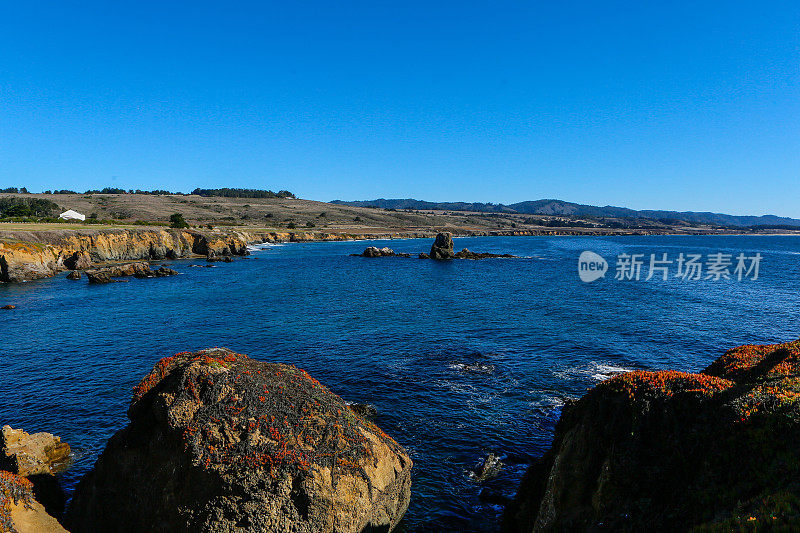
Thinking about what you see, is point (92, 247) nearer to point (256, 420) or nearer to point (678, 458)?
point (256, 420)

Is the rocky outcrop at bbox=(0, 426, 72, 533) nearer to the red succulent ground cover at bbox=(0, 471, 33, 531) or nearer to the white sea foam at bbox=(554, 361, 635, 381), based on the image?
the red succulent ground cover at bbox=(0, 471, 33, 531)

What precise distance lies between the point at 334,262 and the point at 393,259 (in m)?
17.6

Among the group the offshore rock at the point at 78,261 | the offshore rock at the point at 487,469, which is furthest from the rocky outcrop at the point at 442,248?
the offshore rock at the point at 487,469

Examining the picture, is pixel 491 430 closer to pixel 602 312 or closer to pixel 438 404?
pixel 438 404

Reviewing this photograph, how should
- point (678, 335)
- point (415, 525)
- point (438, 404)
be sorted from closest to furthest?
point (415, 525) → point (438, 404) → point (678, 335)

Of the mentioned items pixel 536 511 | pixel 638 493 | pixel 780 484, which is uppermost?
pixel 780 484

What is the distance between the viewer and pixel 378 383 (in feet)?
101

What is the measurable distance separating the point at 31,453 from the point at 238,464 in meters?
12.1

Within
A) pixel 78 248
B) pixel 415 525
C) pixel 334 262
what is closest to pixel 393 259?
pixel 334 262

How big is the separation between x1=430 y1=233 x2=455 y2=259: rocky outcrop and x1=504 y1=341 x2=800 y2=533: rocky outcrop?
10666cm

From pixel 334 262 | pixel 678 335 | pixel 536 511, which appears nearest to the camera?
pixel 536 511

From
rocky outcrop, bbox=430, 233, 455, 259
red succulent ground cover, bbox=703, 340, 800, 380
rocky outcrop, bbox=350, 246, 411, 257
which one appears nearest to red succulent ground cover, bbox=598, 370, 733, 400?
red succulent ground cover, bbox=703, 340, 800, 380

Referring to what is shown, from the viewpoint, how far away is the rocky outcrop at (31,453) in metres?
18.7

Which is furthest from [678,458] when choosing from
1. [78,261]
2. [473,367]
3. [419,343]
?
[78,261]
